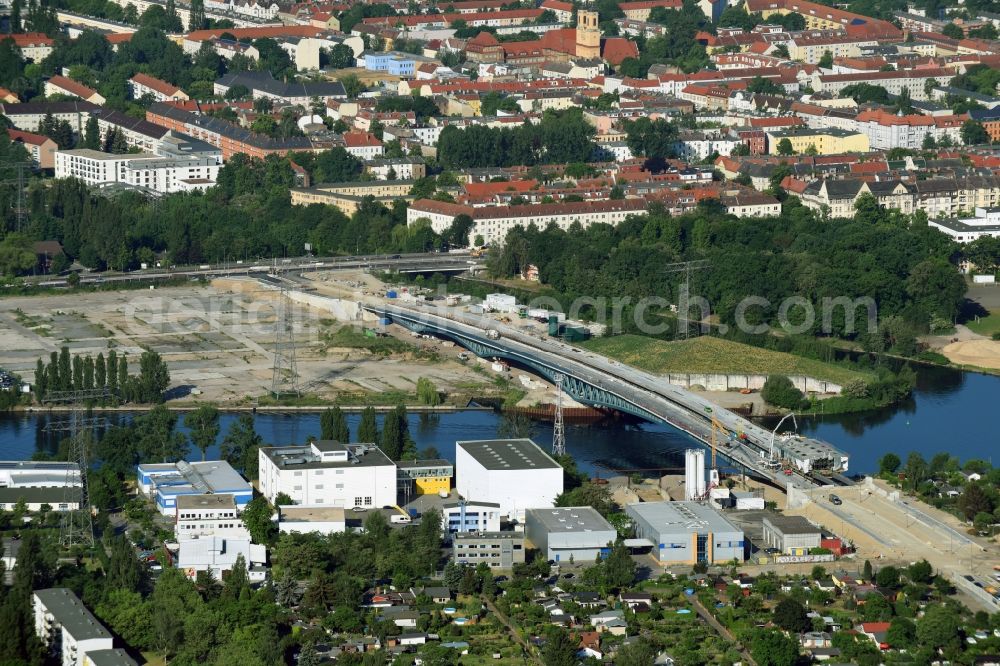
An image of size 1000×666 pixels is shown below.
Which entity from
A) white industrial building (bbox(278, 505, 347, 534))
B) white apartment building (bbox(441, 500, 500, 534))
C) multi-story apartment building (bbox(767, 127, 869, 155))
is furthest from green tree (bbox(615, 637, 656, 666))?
multi-story apartment building (bbox(767, 127, 869, 155))

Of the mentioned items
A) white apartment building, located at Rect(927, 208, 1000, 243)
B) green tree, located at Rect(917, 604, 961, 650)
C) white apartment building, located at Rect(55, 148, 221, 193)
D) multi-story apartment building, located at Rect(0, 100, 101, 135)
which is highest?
multi-story apartment building, located at Rect(0, 100, 101, 135)

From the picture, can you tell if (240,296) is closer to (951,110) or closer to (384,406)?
(384,406)

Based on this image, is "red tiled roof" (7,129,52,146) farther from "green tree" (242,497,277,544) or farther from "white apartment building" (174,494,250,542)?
"green tree" (242,497,277,544)

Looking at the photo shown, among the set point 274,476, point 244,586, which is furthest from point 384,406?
point 244,586

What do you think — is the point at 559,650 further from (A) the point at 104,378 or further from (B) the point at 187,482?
(A) the point at 104,378

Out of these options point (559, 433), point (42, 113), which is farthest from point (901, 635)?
point (42, 113)
